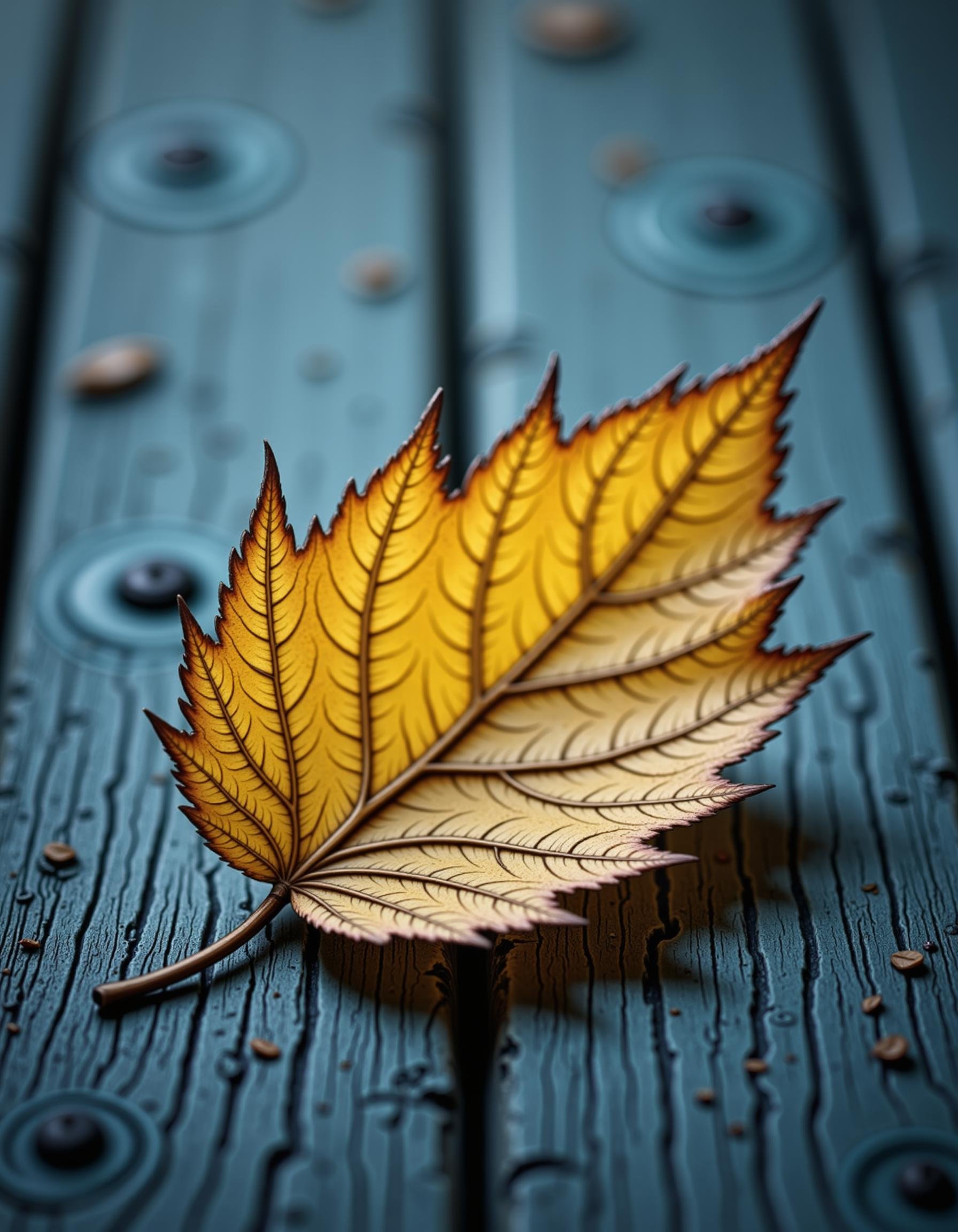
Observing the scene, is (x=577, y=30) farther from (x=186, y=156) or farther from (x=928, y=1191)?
(x=928, y=1191)

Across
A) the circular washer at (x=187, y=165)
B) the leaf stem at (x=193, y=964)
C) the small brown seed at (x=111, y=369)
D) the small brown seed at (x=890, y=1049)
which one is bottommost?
the small brown seed at (x=890, y=1049)

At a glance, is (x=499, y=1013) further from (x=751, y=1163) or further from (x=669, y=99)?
(x=669, y=99)

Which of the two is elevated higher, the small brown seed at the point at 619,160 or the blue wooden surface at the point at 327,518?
the small brown seed at the point at 619,160

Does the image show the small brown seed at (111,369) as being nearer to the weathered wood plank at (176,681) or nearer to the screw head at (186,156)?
the weathered wood plank at (176,681)

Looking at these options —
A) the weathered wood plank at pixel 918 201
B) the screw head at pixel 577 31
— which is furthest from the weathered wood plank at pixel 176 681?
the weathered wood plank at pixel 918 201

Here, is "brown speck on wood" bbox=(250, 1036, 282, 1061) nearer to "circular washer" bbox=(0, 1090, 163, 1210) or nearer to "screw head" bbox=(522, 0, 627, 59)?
"circular washer" bbox=(0, 1090, 163, 1210)

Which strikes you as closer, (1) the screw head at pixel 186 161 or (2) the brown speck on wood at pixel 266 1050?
(2) the brown speck on wood at pixel 266 1050

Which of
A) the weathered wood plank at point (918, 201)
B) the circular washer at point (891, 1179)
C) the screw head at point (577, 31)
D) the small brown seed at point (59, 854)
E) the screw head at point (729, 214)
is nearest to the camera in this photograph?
the circular washer at point (891, 1179)
